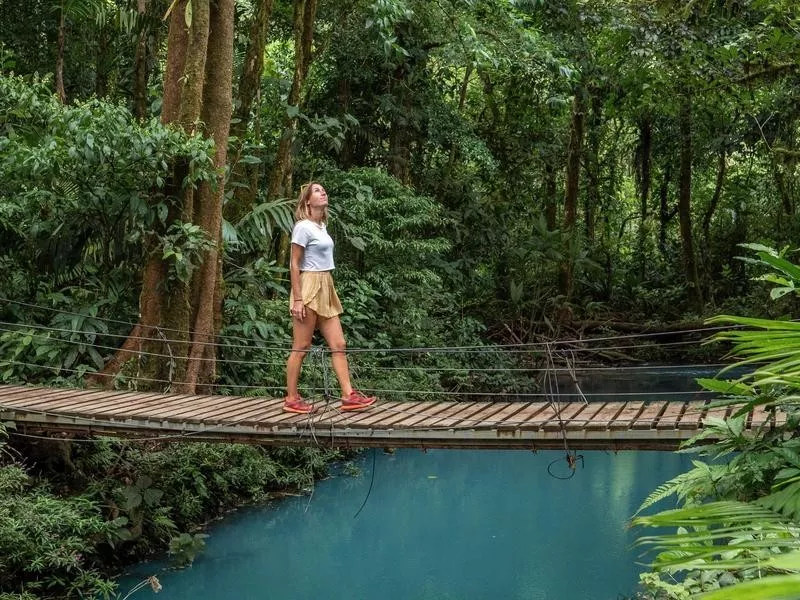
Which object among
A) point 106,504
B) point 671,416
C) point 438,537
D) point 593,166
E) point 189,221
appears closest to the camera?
point 671,416

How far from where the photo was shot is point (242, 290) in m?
7.95

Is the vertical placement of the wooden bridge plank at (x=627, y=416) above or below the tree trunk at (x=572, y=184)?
below

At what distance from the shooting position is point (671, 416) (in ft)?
14.8

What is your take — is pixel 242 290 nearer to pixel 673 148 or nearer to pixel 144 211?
pixel 144 211

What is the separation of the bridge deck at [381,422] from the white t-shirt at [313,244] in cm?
78

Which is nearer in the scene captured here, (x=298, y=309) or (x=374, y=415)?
(x=298, y=309)

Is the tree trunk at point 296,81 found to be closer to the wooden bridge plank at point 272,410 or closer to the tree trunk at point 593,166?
the wooden bridge plank at point 272,410

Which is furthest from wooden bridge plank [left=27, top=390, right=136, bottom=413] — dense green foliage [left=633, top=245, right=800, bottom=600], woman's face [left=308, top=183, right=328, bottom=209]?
dense green foliage [left=633, top=245, right=800, bottom=600]

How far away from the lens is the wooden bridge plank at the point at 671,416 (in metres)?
4.30

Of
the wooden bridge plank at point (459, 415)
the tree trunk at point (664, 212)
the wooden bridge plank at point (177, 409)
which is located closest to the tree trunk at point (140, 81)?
the wooden bridge plank at point (177, 409)

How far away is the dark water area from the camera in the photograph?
545 cm

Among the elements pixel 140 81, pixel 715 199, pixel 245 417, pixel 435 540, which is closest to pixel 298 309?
pixel 245 417

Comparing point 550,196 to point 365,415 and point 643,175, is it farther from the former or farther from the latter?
point 365,415

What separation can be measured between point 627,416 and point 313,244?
1.80 meters
